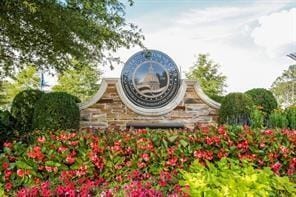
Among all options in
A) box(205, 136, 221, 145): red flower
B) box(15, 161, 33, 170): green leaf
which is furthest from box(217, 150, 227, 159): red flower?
box(15, 161, 33, 170): green leaf

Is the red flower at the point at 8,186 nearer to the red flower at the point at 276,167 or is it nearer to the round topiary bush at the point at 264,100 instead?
the red flower at the point at 276,167

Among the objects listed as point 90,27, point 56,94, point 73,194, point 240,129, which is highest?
point 90,27

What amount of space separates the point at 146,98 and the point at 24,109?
2.89 meters

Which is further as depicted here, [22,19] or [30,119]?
[30,119]

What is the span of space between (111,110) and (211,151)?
5.99 m

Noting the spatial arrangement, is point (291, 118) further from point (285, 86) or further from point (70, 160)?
point (285, 86)

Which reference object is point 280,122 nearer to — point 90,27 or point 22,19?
point 90,27

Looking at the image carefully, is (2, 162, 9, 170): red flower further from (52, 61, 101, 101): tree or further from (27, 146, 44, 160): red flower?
(52, 61, 101, 101): tree

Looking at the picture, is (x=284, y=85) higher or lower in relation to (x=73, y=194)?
higher

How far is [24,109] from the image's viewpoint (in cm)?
1129

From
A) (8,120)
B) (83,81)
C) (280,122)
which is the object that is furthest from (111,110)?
(83,81)

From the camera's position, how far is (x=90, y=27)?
964 cm

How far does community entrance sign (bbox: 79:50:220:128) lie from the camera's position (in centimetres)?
1148

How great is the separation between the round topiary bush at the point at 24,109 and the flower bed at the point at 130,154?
523 centimetres
